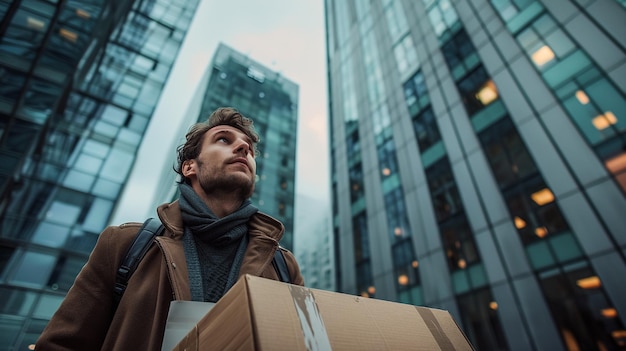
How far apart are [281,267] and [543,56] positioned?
15.8 m

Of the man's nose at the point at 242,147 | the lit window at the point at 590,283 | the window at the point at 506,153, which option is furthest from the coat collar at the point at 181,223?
the window at the point at 506,153

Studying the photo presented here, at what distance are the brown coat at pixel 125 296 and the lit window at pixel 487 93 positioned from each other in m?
16.0

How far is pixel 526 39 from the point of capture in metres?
13.2

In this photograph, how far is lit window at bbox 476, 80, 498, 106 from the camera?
14.1 metres

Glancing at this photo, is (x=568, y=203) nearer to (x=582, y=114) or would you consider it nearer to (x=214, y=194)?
(x=582, y=114)

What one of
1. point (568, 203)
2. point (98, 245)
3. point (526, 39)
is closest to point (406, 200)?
point (568, 203)

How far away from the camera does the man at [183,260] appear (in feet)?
4.82

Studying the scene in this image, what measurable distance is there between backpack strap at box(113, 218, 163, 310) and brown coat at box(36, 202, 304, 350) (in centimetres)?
4

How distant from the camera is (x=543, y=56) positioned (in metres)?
12.4

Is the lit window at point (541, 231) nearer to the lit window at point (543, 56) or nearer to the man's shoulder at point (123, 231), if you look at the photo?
the lit window at point (543, 56)

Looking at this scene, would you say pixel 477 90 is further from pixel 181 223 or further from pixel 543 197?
pixel 181 223

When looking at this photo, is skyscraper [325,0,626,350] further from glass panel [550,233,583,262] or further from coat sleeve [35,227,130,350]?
coat sleeve [35,227,130,350]

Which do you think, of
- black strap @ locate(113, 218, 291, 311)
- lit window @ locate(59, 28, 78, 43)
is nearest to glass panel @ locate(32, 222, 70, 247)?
lit window @ locate(59, 28, 78, 43)

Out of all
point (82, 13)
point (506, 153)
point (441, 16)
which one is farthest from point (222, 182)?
point (441, 16)
